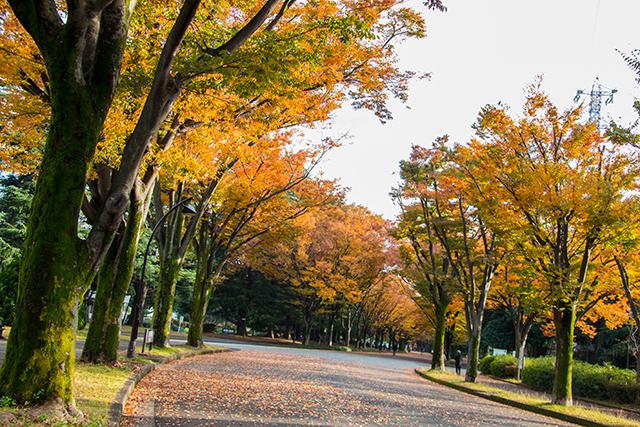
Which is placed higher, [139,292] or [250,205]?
[250,205]

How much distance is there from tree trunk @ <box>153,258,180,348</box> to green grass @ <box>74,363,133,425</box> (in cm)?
559

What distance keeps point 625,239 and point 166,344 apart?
13.6 metres

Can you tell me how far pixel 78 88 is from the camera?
5184 mm

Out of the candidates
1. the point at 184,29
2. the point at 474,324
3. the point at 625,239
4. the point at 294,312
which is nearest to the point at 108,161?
the point at 184,29

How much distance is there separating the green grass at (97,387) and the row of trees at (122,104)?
1.54ft

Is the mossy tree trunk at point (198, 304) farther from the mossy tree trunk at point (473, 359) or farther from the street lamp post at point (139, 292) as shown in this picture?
the mossy tree trunk at point (473, 359)

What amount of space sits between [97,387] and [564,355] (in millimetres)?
11824

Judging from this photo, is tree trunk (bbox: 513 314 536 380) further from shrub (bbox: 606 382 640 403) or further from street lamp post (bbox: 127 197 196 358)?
street lamp post (bbox: 127 197 196 358)

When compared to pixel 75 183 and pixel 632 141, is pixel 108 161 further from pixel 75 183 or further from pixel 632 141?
pixel 632 141

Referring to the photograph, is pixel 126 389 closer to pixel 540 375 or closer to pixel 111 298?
pixel 111 298

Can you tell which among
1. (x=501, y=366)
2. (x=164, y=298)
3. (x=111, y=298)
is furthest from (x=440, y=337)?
(x=111, y=298)

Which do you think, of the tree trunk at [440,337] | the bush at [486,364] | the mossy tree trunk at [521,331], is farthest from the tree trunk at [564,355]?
the bush at [486,364]

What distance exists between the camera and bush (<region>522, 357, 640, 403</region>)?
60.4ft

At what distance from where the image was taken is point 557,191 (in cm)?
1417
